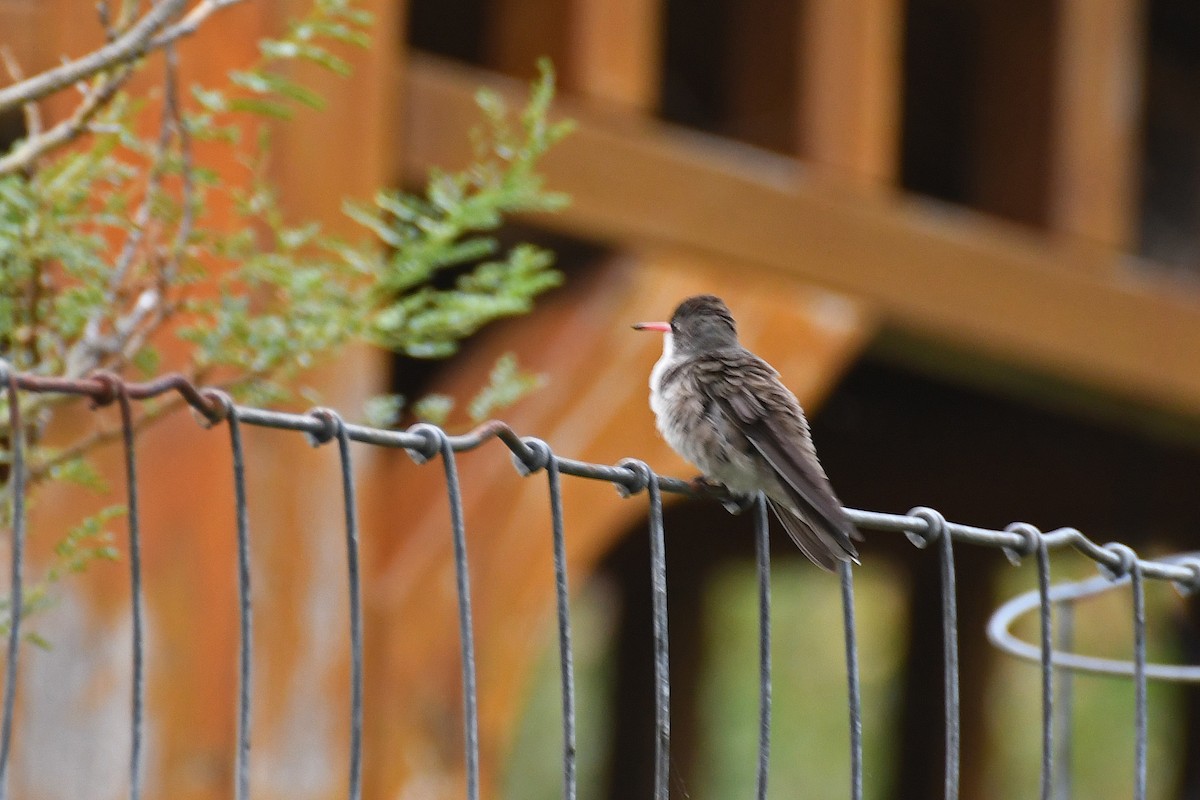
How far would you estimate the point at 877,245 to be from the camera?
5.50m

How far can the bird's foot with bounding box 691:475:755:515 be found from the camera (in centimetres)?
272

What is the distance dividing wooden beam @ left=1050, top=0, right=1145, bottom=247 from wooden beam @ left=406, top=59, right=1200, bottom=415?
125mm

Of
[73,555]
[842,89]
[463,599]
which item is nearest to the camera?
[463,599]

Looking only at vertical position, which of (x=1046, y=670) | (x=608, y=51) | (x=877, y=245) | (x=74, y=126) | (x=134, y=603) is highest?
(x=608, y=51)

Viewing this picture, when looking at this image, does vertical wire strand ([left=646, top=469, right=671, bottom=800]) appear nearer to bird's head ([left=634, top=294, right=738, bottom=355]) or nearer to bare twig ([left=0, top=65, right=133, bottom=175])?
bare twig ([left=0, top=65, right=133, bottom=175])

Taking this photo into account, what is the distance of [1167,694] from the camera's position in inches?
440

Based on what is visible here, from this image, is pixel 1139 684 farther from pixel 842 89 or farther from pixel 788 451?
pixel 842 89

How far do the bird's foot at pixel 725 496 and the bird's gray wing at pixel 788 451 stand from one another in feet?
0.22

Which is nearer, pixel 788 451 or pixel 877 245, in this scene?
pixel 788 451

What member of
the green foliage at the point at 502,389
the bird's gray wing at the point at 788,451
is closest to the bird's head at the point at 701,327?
the bird's gray wing at the point at 788,451

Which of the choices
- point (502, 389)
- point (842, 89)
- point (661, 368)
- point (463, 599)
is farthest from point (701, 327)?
point (842, 89)

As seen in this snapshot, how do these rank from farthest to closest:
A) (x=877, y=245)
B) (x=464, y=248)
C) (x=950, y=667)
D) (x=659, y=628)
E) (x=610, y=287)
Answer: (x=877, y=245) < (x=610, y=287) < (x=464, y=248) < (x=950, y=667) < (x=659, y=628)

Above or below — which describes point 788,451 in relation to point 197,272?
below

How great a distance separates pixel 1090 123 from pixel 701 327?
11.3 feet
